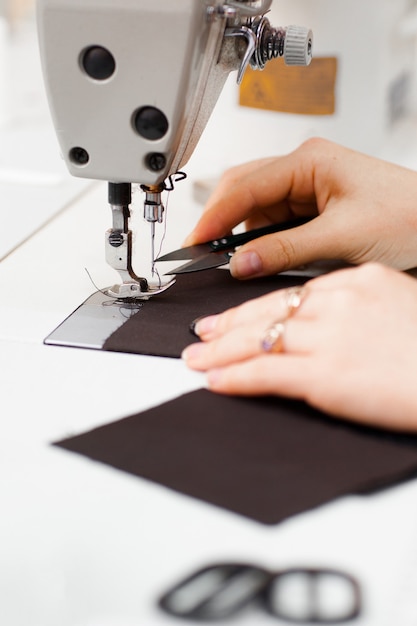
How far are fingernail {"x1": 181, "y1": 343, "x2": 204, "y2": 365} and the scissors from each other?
0.26 m

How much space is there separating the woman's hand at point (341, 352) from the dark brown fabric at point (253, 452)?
0.9 inches

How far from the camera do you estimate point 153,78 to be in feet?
3.62

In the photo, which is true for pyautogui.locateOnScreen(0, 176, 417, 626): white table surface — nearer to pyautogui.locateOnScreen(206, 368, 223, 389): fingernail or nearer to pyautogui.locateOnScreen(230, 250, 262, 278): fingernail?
pyautogui.locateOnScreen(206, 368, 223, 389): fingernail

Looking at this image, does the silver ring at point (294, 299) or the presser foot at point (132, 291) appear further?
the presser foot at point (132, 291)

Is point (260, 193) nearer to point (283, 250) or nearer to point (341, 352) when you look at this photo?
point (283, 250)

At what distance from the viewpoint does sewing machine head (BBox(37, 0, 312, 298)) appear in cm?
108

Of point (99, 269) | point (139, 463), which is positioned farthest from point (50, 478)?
point (99, 269)

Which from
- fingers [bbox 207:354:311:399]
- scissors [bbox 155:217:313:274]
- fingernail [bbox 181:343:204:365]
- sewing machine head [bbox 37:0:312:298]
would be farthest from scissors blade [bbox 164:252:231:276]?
fingers [bbox 207:354:311:399]

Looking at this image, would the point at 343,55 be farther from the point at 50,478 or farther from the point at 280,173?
the point at 50,478

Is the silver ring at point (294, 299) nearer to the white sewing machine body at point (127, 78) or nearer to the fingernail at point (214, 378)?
the fingernail at point (214, 378)

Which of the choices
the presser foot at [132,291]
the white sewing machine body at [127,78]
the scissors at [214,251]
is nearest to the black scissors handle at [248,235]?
Result: the scissors at [214,251]

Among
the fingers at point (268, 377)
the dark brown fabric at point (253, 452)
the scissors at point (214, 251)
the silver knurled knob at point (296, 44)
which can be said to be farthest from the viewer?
the scissors at point (214, 251)

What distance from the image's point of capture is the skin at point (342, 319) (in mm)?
930

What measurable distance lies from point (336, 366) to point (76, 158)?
17.6 inches
